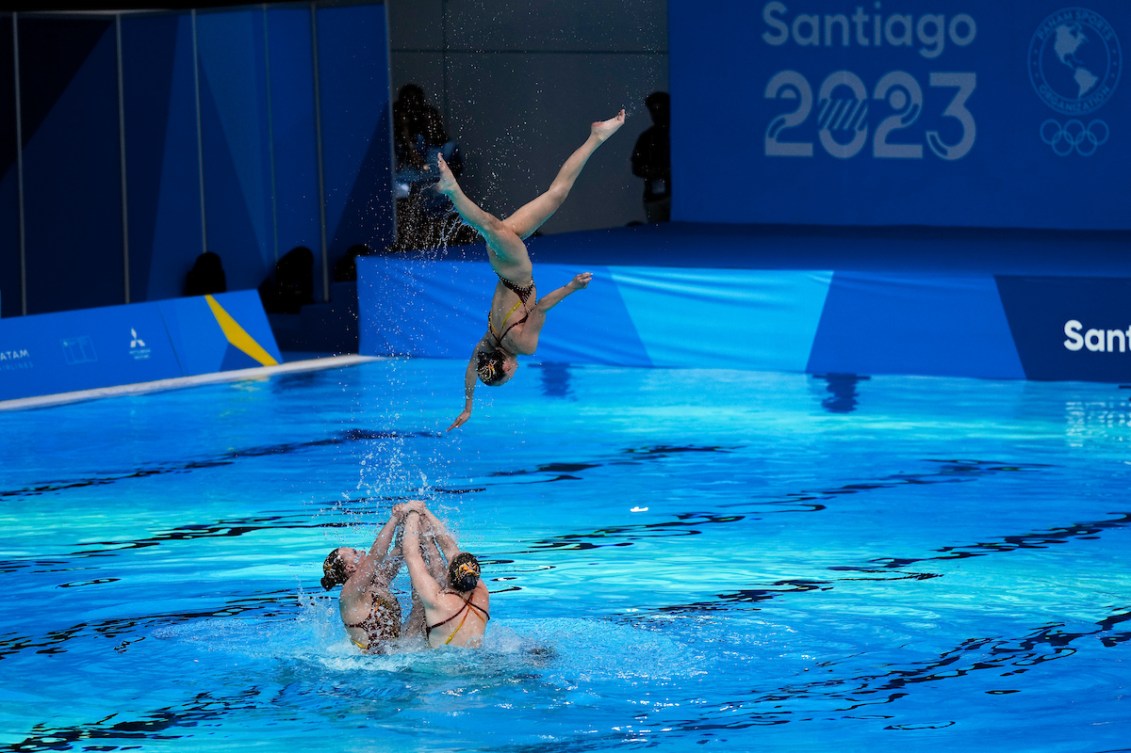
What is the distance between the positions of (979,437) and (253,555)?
17.0 ft

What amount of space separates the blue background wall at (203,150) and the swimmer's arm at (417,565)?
1072 cm

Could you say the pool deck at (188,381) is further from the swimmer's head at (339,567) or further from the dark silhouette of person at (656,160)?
the swimmer's head at (339,567)

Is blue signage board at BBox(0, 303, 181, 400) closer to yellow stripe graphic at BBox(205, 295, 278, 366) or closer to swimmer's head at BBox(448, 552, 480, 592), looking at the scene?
yellow stripe graphic at BBox(205, 295, 278, 366)

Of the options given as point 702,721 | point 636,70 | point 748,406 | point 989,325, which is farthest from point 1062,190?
point 702,721

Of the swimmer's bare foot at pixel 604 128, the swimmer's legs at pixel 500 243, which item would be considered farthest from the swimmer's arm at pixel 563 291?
the swimmer's bare foot at pixel 604 128

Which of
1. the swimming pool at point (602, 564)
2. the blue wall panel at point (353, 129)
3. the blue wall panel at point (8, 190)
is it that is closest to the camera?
the swimming pool at point (602, 564)

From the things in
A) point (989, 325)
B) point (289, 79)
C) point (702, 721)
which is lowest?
point (702, 721)

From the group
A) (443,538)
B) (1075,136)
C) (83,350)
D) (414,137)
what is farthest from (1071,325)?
(83,350)

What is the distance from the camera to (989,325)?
14.8 m

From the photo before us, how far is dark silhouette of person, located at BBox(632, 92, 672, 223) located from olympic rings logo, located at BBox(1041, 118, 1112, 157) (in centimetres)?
430

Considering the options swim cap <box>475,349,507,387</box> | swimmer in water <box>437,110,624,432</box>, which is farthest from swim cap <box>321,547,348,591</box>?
swim cap <box>475,349,507,387</box>

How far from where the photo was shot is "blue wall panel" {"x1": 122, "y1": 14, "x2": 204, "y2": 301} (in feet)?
59.8

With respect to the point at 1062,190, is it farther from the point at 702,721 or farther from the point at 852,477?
the point at 702,721

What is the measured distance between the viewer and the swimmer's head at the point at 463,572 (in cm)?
772
